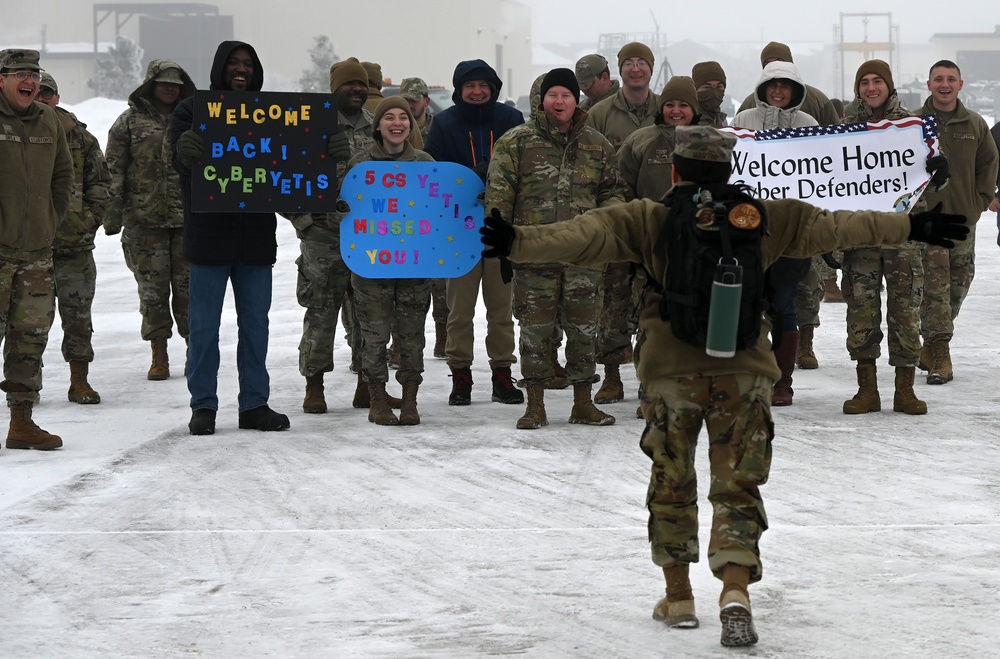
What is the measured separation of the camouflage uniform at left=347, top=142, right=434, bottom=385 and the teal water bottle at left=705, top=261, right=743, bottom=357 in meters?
4.15

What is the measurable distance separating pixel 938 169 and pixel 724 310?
4374 mm

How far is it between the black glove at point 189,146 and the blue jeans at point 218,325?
0.64 m

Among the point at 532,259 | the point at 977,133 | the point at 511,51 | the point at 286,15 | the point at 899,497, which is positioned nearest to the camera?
the point at 532,259

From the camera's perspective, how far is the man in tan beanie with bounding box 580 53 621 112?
10.8 metres

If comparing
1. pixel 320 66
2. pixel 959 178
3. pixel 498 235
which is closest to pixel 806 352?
pixel 959 178

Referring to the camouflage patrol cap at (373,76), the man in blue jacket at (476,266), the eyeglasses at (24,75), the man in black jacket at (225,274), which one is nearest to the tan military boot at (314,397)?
the man in black jacket at (225,274)

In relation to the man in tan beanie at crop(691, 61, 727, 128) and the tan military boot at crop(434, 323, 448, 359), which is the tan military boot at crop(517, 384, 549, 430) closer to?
the man in tan beanie at crop(691, 61, 727, 128)

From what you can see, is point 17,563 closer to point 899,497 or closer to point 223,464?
point 223,464

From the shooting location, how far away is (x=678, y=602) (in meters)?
4.83

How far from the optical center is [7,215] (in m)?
7.84

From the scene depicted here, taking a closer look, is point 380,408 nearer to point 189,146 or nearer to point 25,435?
point 189,146

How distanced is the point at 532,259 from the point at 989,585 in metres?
2.09

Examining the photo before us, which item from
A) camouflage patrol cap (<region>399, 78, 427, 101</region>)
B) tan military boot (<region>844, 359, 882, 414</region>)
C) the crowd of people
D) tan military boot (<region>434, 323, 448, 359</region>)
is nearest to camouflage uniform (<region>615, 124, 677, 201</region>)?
the crowd of people

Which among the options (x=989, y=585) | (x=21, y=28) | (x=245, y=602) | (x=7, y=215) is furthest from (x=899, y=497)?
(x=21, y=28)
